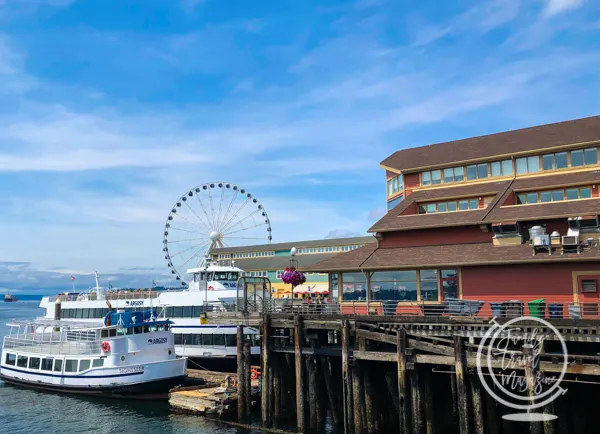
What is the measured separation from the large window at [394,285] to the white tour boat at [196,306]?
33.3ft

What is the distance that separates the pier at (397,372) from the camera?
63.8 feet

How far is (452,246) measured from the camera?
28.4 metres

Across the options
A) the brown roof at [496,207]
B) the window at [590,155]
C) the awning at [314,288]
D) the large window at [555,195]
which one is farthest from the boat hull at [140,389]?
the awning at [314,288]

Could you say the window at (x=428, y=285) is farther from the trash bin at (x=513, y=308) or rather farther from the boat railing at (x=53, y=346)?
the boat railing at (x=53, y=346)

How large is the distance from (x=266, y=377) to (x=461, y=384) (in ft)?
32.4

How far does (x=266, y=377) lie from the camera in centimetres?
2575

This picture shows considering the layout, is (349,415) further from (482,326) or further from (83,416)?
(83,416)

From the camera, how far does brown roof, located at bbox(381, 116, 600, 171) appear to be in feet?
100

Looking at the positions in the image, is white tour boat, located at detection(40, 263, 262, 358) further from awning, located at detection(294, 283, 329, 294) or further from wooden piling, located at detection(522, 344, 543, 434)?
wooden piling, located at detection(522, 344, 543, 434)

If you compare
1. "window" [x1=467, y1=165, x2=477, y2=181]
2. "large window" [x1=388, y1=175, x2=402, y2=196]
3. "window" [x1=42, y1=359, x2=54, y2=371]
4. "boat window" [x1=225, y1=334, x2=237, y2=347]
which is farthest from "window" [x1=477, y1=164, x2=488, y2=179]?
"window" [x1=42, y1=359, x2=54, y2=371]

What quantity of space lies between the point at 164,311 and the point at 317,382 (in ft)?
57.4

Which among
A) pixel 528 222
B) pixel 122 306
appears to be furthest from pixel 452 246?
pixel 122 306

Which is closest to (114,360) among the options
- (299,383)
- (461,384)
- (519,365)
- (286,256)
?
(299,383)

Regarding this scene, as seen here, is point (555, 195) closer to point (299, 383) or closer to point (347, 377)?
point (347, 377)
